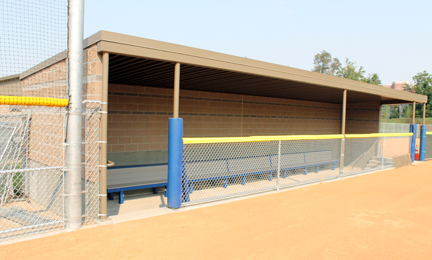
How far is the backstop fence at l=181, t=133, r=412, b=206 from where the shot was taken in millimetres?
7047

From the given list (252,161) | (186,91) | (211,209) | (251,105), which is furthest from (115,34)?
(251,105)

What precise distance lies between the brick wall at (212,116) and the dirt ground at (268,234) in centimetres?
392

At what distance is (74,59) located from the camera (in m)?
4.21

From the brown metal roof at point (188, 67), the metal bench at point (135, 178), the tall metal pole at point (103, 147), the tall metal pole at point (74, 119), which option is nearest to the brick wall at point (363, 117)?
the brown metal roof at point (188, 67)

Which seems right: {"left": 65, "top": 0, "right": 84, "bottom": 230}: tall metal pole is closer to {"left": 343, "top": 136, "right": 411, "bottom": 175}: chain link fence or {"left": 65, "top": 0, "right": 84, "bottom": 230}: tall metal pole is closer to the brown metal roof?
the brown metal roof

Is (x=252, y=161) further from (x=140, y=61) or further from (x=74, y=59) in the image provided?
(x=74, y=59)

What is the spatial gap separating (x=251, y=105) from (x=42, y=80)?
22.6 feet

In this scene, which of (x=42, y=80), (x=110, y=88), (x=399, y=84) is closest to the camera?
(x=42, y=80)

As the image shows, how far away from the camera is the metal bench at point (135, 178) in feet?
21.5

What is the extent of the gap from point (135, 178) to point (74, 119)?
3340 millimetres

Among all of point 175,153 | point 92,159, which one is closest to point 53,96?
point 92,159

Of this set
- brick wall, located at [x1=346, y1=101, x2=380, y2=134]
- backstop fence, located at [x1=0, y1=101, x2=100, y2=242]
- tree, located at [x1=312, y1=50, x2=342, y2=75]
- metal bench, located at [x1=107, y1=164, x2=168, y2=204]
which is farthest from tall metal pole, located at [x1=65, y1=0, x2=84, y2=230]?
tree, located at [x1=312, y1=50, x2=342, y2=75]

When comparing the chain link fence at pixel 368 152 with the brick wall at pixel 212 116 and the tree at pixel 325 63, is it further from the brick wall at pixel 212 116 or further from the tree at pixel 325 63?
the tree at pixel 325 63

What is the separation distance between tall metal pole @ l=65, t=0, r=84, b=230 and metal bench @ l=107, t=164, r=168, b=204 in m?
2.02
